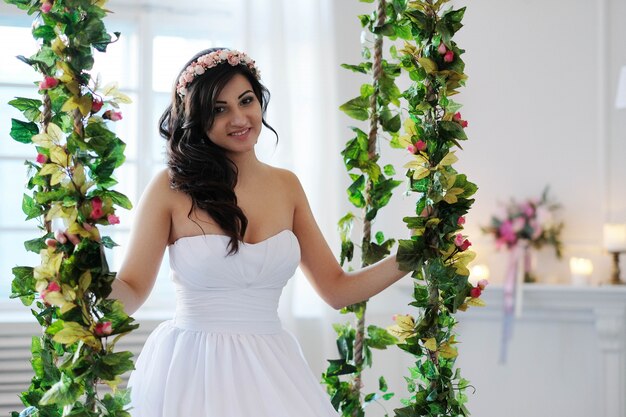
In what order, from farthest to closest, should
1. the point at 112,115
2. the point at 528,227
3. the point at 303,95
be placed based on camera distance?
the point at 528,227 → the point at 303,95 → the point at 112,115

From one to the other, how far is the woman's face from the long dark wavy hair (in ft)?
0.06

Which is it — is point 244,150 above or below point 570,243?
above

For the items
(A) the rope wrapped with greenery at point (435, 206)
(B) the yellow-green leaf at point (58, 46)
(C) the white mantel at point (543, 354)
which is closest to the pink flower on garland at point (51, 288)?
(B) the yellow-green leaf at point (58, 46)

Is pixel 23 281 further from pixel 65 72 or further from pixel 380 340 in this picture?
pixel 380 340

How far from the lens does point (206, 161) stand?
217 cm

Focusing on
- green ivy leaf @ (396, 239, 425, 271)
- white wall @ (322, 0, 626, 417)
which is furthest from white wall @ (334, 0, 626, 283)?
green ivy leaf @ (396, 239, 425, 271)

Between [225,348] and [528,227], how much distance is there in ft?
7.86

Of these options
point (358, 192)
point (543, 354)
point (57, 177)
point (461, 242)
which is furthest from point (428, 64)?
point (543, 354)

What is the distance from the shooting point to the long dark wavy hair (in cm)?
213

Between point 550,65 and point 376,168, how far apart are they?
2214mm

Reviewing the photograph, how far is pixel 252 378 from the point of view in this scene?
2066mm

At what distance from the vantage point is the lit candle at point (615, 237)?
3.84 metres

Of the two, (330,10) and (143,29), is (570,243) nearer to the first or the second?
(330,10)

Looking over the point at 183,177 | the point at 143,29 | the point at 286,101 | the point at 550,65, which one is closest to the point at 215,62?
the point at 183,177
